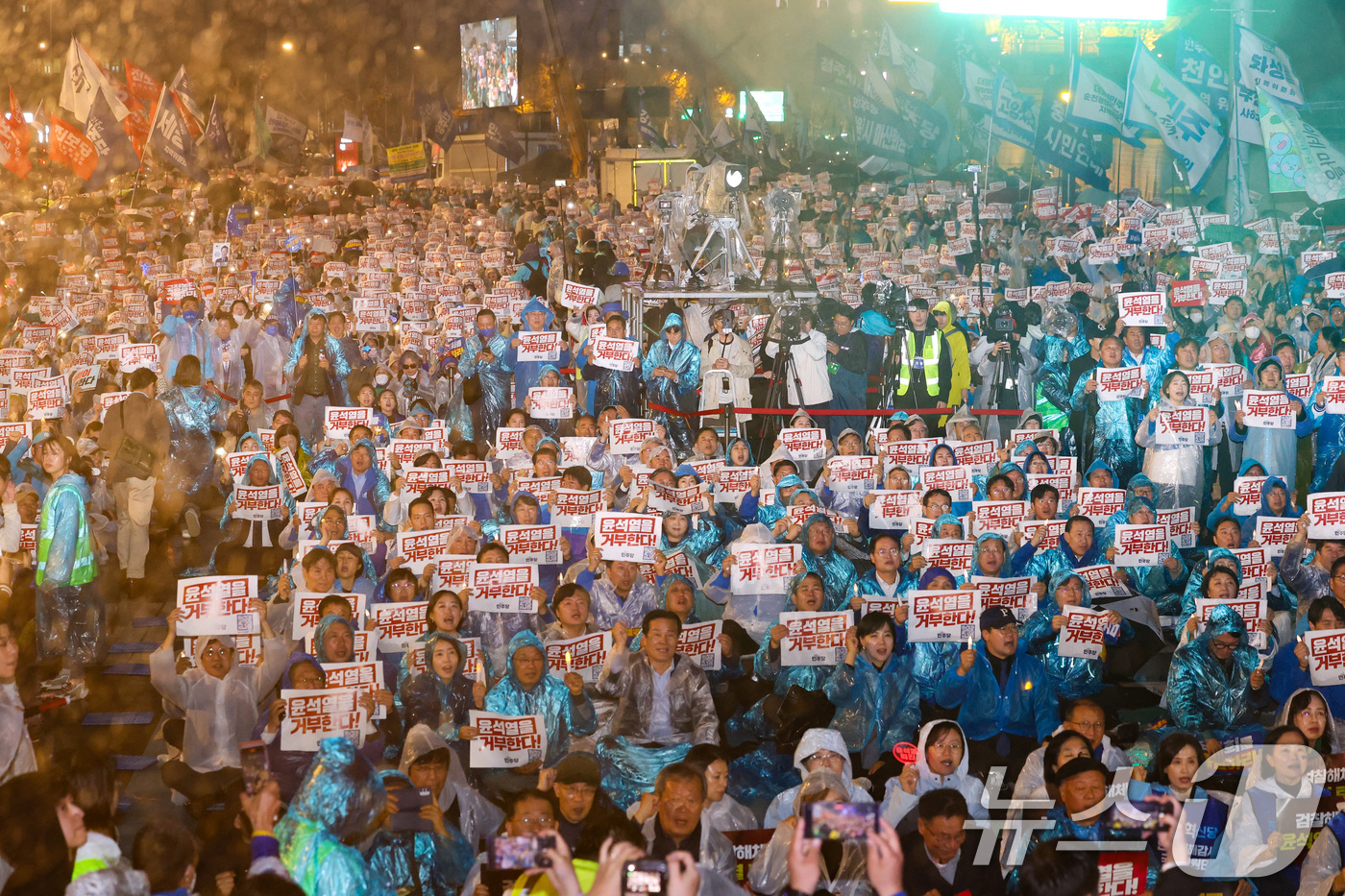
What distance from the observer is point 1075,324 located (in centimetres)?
1223

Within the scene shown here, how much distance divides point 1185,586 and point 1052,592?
4.23 feet

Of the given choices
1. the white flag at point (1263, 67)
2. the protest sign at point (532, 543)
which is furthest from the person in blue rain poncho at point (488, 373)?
the white flag at point (1263, 67)

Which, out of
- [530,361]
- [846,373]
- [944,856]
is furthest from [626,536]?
[846,373]

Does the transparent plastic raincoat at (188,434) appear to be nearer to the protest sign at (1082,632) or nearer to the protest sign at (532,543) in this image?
the protest sign at (532,543)

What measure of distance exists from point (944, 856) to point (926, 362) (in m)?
7.97

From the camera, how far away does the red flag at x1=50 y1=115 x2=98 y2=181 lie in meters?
20.5

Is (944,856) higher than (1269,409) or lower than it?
lower

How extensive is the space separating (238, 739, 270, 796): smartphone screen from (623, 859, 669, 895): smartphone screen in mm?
1517

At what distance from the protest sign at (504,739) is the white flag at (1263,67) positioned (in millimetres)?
13155

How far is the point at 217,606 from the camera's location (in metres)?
6.52

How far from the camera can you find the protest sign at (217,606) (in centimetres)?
645

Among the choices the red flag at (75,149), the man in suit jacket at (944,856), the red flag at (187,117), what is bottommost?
the man in suit jacket at (944,856)

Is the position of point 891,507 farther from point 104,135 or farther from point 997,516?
point 104,135

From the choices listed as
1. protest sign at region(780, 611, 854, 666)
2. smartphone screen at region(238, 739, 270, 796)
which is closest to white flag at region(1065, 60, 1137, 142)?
protest sign at region(780, 611, 854, 666)
